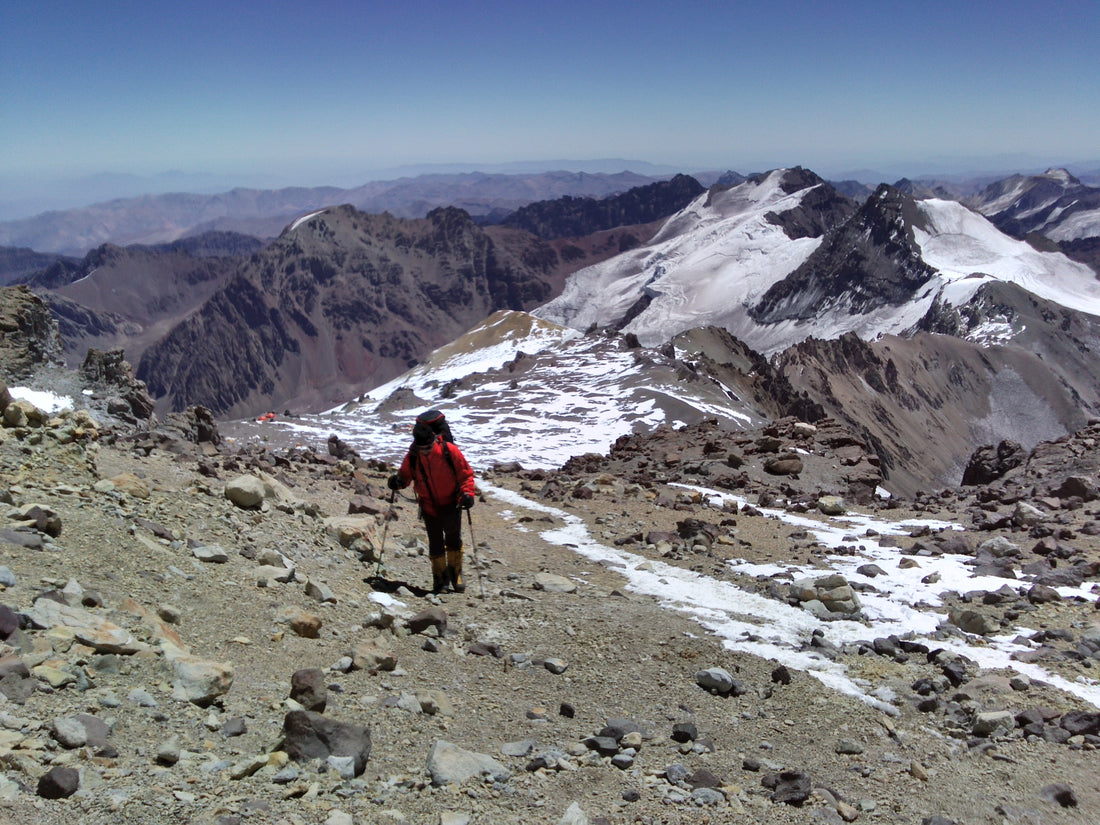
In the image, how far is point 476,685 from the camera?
6.71 meters

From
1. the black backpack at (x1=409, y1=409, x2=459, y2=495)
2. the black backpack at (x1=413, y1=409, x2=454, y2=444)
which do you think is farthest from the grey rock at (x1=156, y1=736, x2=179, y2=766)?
the black backpack at (x1=413, y1=409, x2=454, y2=444)

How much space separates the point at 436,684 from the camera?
259 inches

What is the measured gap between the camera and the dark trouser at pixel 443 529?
9.35m

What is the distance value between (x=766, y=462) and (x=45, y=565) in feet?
58.0

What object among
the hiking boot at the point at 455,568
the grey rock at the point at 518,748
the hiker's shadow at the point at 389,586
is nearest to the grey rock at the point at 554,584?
the hiking boot at the point at 455,568

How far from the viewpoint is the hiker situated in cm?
934

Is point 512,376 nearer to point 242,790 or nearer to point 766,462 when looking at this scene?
point 766,462

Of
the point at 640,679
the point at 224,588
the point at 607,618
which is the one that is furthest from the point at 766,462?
the point at 224,588

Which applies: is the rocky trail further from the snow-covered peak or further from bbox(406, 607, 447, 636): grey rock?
the snow-covered peak

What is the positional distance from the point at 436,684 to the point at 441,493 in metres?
3.09

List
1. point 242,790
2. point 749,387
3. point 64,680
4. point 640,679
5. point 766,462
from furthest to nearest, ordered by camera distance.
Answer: point 749,387, point 766,462, point 640,679, point 64,680, point 242,790

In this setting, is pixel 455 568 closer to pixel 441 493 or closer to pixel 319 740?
pixel 441 493

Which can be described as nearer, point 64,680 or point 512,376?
point 64,680

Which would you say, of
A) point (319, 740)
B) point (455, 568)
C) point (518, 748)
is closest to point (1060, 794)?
point (518, 748)
